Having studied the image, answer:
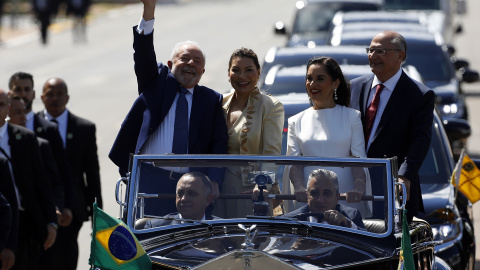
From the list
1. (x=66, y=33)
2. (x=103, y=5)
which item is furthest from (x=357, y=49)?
(x=103, y=5)

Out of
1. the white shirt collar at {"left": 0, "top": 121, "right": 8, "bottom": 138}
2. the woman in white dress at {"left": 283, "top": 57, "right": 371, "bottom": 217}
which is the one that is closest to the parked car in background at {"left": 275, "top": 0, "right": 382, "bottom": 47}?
the white shirt collar at {"left": 0, "top": 121, "right": 8, "bottom": 138}

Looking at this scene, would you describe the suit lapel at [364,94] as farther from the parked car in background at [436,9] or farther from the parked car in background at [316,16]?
the parked car in background at [436,9]

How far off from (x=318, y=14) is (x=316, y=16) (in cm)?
13

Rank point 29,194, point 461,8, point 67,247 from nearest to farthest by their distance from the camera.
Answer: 1. point 29,194
2. point 67,247
3. point 461,8

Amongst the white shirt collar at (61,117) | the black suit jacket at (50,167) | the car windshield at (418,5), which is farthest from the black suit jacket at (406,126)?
the car windshield at (418,5)

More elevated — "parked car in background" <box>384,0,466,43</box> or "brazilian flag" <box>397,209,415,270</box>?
"parked car in background" <box>384,0,466,43</box>

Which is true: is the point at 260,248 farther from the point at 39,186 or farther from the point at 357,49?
the point at 357,49

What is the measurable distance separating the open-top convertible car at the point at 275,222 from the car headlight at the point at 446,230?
2308 mm

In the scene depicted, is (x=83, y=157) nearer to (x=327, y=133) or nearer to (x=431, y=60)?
(x=327, y=133)

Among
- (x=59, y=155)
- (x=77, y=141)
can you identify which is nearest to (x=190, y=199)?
(x=59, y=155)

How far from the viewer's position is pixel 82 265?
11031 mm

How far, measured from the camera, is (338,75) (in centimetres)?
698

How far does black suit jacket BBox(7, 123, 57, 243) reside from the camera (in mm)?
8414

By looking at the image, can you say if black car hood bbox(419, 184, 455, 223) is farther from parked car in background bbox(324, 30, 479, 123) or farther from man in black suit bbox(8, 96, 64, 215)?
parked car in background bbox(324, 30, 479, 123)
